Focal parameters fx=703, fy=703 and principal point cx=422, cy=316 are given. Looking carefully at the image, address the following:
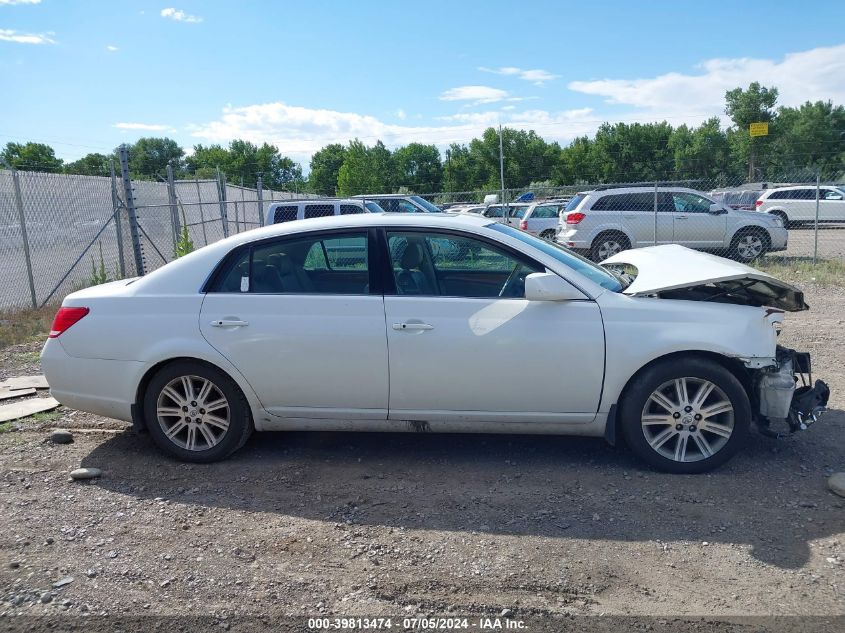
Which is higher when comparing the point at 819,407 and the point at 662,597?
the point at 819,407

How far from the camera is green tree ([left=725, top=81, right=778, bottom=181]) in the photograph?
48375 mm

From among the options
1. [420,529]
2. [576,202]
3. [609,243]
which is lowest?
[420,529]

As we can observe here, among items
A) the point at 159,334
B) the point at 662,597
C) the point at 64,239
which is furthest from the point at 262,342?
the point at 64,239

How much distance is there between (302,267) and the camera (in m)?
4.72

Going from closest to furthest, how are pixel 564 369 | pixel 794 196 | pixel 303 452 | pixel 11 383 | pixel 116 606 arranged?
1. pixel 116 606
2. pixel 564 369
3. pixel 303 452
4. pixel 11 383
5. pixel 794 196

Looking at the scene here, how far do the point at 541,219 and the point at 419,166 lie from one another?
50.0 metres

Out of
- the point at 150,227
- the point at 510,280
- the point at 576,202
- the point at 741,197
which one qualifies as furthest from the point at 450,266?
the point at 741,197

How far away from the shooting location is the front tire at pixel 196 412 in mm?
4621

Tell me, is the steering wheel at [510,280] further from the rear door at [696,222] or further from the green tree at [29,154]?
the green tree at [29,154]

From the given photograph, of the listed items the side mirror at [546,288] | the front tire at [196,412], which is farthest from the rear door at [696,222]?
the front tire at [196,412]

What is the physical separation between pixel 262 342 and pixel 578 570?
2350mm

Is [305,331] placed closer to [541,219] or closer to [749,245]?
[749,245]

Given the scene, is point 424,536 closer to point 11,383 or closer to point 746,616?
point 746,616

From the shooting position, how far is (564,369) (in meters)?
4.28
